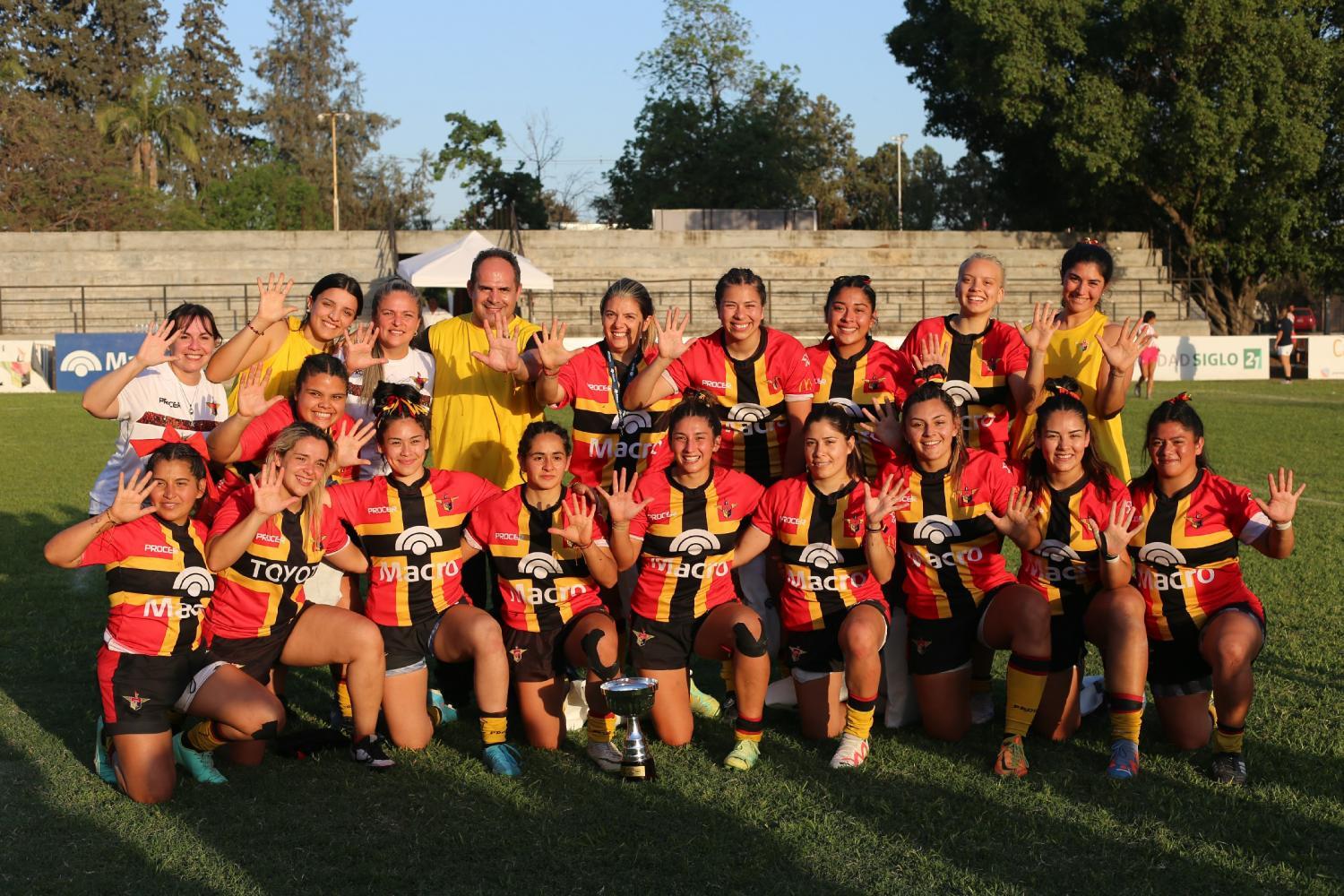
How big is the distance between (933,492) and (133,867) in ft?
10.1

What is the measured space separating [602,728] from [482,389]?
168 centimetres

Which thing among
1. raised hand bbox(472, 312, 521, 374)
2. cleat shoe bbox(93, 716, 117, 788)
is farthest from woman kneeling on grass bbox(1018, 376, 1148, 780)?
cleat shoe bbox(93, 716, 117, 788)

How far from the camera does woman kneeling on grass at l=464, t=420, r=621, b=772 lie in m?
4.70

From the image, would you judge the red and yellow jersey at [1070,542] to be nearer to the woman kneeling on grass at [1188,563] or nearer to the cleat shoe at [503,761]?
the woman kneeling on grass at [1188,563]

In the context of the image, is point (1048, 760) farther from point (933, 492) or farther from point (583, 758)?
point (583, 758)

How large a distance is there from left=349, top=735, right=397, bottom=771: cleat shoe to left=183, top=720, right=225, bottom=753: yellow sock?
477 mm

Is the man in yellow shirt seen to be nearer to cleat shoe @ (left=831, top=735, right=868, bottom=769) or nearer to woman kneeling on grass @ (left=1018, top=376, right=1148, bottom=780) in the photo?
cleat shoe @ (left=831, top=735, right=868, bottom=769)

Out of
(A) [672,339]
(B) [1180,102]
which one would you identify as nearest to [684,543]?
(A) [672,339]

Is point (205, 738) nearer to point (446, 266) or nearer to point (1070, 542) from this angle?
point (1070, 542)

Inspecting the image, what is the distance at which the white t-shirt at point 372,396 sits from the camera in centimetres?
527

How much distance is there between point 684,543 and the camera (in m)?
4.82

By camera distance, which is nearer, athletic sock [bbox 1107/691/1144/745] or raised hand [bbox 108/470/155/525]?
raised hand [bbox 108/470/155/525]

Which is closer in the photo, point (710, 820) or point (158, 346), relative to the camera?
point (710, 820)

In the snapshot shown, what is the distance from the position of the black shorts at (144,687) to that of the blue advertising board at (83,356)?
22072 mm
